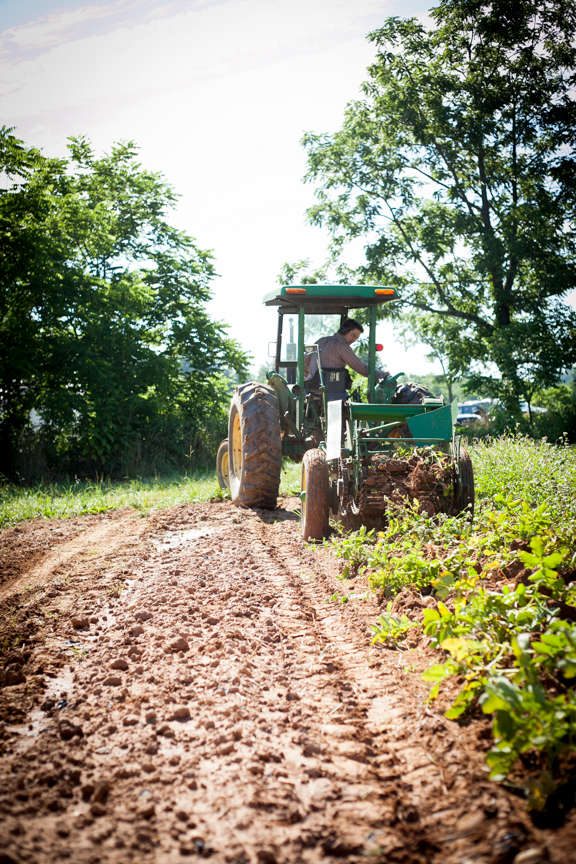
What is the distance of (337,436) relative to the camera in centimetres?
627

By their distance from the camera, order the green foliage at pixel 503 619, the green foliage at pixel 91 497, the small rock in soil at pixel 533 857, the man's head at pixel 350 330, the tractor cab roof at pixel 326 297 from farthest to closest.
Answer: the green foliage at pixel 91 497 < the man's head at pixel 350 330 < the tractor cab roof at pixel 326 297 < the green foliage at pixel 503 619 < the small rock in soil at pixel 533 857

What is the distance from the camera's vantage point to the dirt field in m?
2.06

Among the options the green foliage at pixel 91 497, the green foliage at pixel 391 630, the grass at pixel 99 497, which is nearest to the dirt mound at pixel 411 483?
the green foliage at pixel 391 630

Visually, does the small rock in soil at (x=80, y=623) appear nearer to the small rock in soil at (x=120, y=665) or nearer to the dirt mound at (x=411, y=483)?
the small rock in soil at (x=120, y=665)

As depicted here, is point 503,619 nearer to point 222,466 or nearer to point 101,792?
point 101,792

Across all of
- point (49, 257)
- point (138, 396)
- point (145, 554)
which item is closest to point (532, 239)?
point (138, 396)

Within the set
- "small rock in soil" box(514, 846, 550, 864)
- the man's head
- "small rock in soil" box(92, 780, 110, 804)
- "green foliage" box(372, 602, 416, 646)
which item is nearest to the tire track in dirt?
"green foliage" box(372, 602, 416, 646)

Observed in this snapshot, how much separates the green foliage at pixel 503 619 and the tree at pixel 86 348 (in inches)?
402

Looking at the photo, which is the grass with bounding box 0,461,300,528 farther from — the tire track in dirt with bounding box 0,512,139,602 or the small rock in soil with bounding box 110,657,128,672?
the small rock in soil with bounding box 110,657,128,672

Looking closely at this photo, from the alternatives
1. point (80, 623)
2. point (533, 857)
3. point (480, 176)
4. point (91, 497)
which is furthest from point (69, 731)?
point (480, 176)

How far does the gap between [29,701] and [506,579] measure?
8.28 feet

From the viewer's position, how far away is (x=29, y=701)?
10.3ft

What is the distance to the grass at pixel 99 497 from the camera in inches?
374

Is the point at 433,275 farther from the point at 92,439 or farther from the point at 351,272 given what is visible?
the point at 92,439
